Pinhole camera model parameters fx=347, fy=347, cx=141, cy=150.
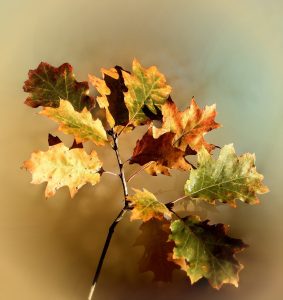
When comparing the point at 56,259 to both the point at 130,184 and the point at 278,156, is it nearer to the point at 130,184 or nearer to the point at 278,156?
the point at 130,184

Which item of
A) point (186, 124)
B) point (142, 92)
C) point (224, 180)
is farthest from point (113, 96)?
point (224, 180)

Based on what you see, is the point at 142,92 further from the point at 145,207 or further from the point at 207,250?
the point at 207,250

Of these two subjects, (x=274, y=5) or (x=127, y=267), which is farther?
(x=274, y=5)

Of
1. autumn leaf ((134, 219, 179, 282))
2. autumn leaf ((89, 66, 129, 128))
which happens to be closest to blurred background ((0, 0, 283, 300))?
autumn leaf ((134, 219, 179, 282))

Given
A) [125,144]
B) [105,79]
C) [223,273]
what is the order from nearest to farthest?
1. [223,273]
2. [105,79]
3. [125,144]

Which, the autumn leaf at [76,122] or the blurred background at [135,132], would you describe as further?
the blurred background at [135,132]

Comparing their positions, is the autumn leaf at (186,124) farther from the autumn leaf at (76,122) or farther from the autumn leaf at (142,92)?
the autumn leaf at (76,122)

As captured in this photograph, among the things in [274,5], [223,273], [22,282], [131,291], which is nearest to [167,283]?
[131,291]

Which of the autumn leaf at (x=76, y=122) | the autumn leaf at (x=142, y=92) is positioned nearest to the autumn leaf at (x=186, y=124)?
the autumn leaf at (x=142, y=92)
